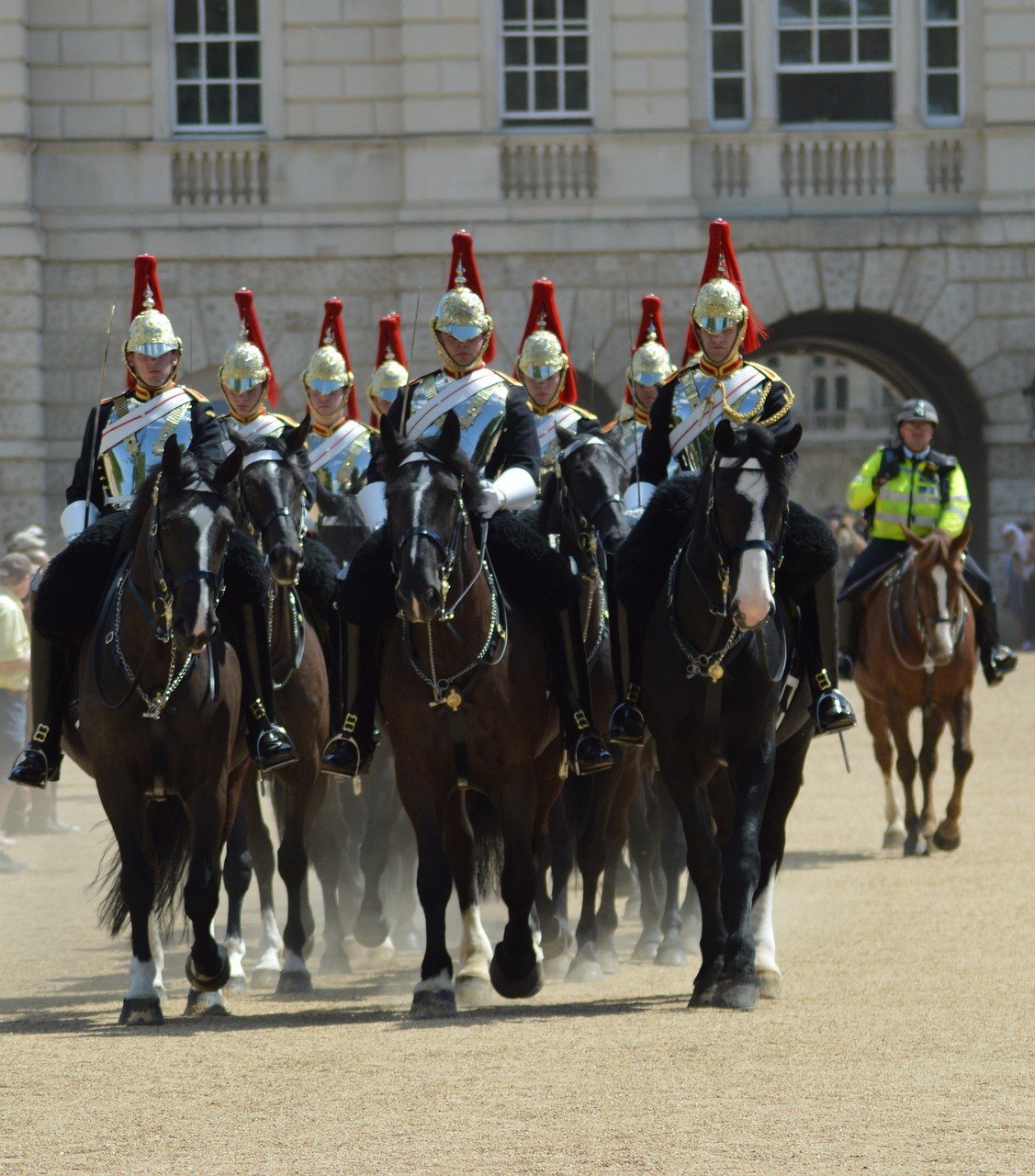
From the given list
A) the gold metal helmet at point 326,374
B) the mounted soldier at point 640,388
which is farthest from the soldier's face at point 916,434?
the gold metal helmet at point 326,374

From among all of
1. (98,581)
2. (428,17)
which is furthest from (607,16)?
(98,581)

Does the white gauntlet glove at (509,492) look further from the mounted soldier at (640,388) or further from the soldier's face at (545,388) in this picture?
the mounted soldier at (640,388)

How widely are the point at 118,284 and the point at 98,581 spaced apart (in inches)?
589

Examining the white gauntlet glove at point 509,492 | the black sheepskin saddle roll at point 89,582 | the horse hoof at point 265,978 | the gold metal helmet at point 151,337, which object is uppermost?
the gold metal helmet at point 151,337

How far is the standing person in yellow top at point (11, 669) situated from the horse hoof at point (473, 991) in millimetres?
6107

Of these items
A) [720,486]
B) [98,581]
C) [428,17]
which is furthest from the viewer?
[428,17]

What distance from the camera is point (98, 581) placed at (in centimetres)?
878

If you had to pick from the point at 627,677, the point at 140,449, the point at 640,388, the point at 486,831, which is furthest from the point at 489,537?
the point at 640,388

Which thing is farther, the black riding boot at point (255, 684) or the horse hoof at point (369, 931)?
the horse hoof at point (369, 931)

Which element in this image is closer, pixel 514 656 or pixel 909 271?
pixel 514 656

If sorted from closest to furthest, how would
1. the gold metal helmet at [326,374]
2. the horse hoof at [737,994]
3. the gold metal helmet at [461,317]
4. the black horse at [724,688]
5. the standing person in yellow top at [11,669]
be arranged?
the black horse at [724,688] < the horse hoof at [737,994] < the gold metal helmet at [461,317] < the gold metal helmet at [326,374] < the standing person in yellow top at [11,669]

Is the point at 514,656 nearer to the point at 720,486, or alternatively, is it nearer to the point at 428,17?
the point at 720,486

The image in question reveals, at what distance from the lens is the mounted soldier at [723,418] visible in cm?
886

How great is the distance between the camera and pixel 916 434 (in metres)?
14.3
